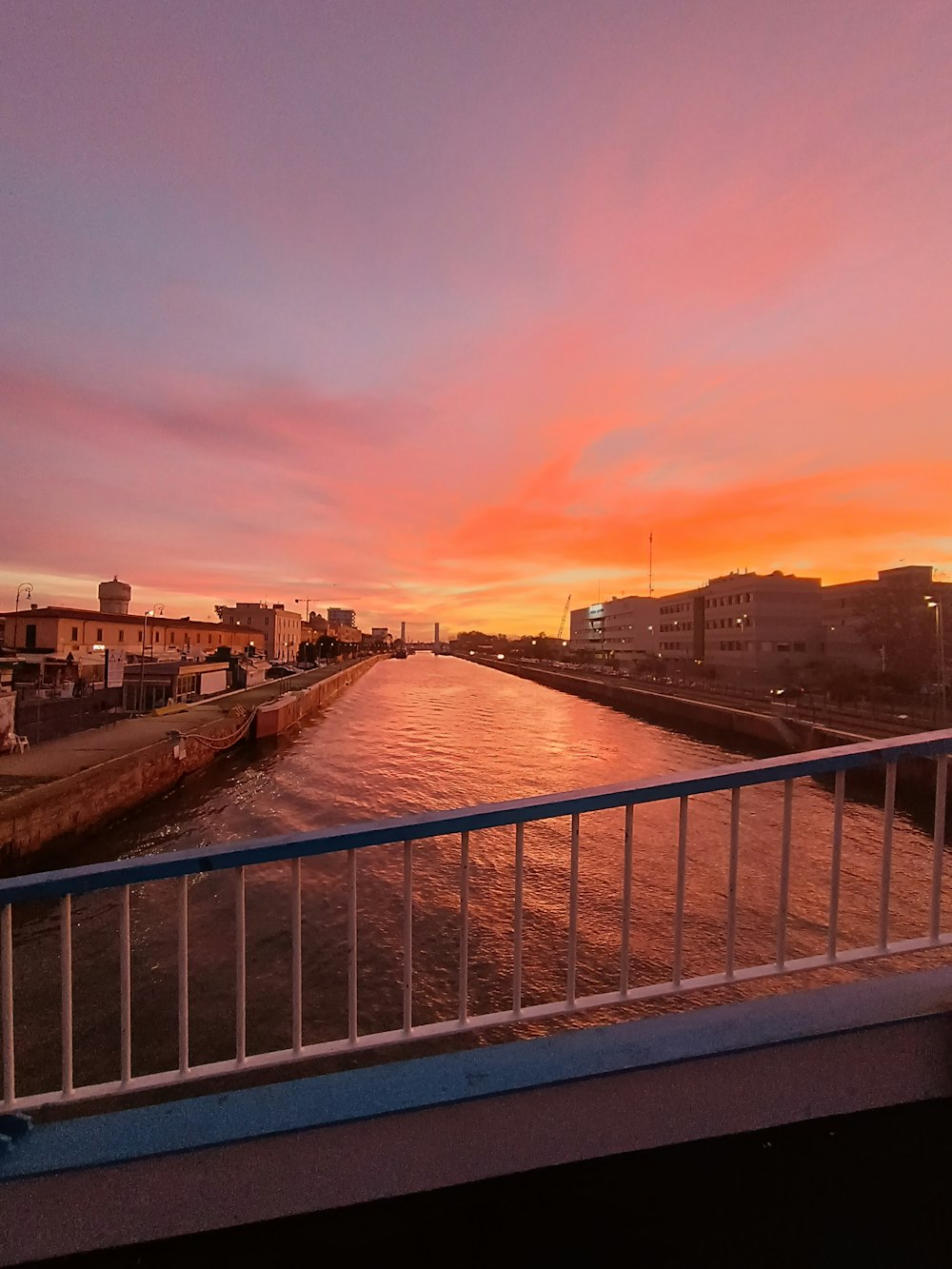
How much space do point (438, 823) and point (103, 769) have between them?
14.1 metres

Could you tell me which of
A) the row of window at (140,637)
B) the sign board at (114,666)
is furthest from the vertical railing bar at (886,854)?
the row of window at (140,637)

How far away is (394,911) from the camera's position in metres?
9.17

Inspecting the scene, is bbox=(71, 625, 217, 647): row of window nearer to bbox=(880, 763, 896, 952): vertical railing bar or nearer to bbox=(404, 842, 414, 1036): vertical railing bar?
bbox=(404, 842, 414, 1036): vertical railing bar

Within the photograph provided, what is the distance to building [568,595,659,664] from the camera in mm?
94262

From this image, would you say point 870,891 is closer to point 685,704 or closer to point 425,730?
point 425,730

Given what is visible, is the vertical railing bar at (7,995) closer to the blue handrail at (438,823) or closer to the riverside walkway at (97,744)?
the blue handrail at (438,823)

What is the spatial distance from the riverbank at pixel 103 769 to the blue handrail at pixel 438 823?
1075 cm

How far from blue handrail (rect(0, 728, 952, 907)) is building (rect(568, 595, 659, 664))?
9062cm

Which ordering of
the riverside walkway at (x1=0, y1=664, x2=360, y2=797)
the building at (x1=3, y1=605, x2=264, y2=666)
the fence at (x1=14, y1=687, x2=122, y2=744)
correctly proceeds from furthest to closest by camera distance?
the building at (x1=3, y1=605, x2=264, y2=666)
the fence at (x1=14, y1=687, x2=122, y2=744)
the riverside walkway at (x1=0, y1=664, x2=360, y2=797)

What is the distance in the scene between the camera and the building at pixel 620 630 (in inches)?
3711

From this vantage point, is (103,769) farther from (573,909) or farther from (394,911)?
(573,909)

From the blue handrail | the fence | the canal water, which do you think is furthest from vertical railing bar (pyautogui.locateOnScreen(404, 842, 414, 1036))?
the fence

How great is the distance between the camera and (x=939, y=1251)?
1.47 metres

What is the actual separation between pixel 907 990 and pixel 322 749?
24.4 m
